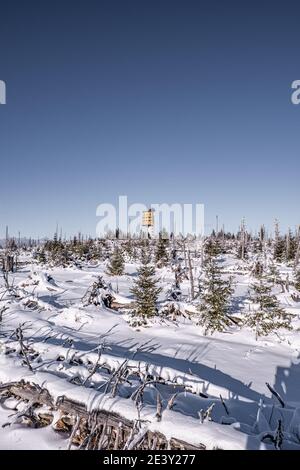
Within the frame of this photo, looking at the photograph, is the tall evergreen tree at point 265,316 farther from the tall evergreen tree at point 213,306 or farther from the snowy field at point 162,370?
the tall evergreen tree at point 213,306

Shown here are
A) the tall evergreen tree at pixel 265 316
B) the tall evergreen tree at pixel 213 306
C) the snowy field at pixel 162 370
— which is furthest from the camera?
the tall evergreen tree at pixel 213 306

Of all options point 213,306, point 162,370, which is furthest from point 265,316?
point 162,370

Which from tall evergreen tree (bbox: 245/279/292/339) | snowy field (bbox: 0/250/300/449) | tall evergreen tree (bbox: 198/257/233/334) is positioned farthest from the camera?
tall evergreen tree (bbox: 198/257/233/334)

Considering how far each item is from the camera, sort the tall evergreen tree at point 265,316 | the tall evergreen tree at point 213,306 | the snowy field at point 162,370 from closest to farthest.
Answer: the snowy field at point 162,370 < the tall evergreen tree at point 265,316 < the tall evergreen tree at point 213,306

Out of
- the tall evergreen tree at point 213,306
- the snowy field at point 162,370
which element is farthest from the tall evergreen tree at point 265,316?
the tall evergreen tree at point 213,306

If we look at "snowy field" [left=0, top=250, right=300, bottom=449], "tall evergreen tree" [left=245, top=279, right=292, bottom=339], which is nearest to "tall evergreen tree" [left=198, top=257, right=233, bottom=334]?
"snowy field" [left=0, top=250, right=300, bottom=449]

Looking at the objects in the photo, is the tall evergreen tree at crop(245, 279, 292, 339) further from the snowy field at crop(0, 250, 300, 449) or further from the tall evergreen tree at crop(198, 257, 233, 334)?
the tall evergreen tree at crop(198, 257, 233, 334)

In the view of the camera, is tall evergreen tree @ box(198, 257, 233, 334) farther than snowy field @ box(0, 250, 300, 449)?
Yes
